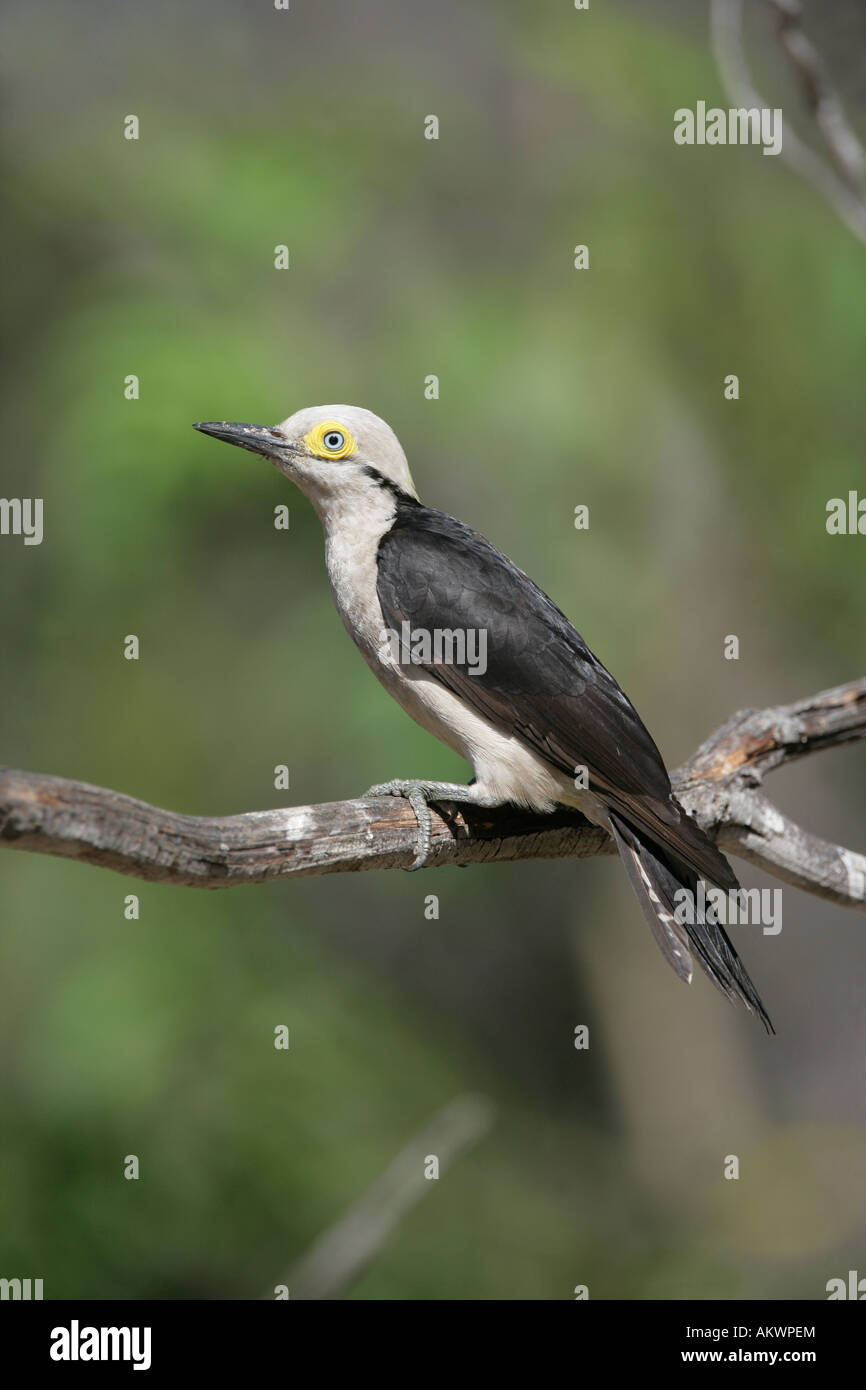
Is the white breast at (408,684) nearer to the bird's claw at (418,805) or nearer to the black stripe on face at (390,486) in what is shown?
the black stripe on face at (390,486)

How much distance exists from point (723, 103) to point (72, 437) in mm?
4442

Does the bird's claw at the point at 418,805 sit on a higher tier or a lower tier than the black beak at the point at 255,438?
lower

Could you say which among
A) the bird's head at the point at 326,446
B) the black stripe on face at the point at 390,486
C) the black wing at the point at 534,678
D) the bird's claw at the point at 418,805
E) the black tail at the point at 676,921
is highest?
the bird's head at the point at 326,446

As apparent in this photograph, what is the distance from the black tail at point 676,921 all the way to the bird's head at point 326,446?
1.57 meters

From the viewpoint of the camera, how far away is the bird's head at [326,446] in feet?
15.9

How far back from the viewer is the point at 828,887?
4781mm

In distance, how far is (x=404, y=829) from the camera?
159 inches

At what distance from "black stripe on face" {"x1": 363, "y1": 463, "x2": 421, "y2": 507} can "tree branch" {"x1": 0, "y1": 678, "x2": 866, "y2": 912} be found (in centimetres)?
126

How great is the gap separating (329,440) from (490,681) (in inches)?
44.8

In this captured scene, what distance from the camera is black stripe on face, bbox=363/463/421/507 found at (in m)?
4.90

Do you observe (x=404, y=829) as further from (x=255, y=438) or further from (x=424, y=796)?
(x=255, y=438)

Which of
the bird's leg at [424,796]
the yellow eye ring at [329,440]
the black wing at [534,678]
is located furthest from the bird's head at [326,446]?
the bird's leg at [424,796]

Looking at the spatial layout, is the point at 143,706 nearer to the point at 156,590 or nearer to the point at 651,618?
the point at 156,590

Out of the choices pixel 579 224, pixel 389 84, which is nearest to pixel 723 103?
pixel 579 224
